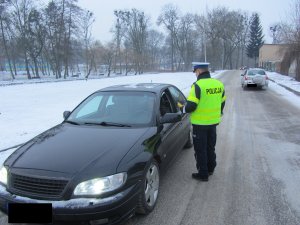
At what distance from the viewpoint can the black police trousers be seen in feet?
15.5

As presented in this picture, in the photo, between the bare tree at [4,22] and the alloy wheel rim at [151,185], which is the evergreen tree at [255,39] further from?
the alloy wheel rim at [151,185]

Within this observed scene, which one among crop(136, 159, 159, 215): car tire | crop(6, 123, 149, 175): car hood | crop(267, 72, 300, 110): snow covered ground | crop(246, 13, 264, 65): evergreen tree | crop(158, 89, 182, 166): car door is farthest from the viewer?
crop(246, 13, 264, 65): evergreen tree

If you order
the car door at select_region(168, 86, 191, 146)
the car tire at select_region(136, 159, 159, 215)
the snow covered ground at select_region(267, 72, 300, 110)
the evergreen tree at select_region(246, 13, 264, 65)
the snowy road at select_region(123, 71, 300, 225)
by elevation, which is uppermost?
the evergreen tree at select_region(246, 13, 264, 65)

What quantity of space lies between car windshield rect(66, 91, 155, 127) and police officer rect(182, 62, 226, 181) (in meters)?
0.61

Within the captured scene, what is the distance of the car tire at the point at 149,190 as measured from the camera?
11.8 ft

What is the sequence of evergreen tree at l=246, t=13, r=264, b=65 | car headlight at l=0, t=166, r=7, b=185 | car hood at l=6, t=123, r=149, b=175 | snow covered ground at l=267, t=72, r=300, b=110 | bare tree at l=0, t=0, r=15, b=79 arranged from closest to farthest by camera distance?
1. car hood at l=6, t=123, r=149, b=175
2. car headlight at l=0, t=166, r=7, b=185
3. snow covered ground at l=267, t=72, r=300, b=110
4. bare tree at l=0, t=0, r=15, b=79
5. evergreen tree at l=246, t=13, r=264, b=65

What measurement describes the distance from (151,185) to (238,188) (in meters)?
1.43

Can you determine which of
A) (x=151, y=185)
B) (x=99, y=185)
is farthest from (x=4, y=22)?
(x=99, y=185)

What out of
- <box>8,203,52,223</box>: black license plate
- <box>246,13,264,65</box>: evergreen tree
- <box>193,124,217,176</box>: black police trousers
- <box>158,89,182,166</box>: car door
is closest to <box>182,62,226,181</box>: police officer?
<box>193,124,217,176</box>: black police trousers

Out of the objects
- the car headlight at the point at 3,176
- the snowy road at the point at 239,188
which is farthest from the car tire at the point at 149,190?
the car headlight at the point at 3,176

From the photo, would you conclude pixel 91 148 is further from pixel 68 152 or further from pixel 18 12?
pixel 18 12

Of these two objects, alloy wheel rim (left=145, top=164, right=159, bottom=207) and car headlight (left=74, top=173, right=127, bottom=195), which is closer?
car headlight (left=74, top=173, right=127, bottom=195)

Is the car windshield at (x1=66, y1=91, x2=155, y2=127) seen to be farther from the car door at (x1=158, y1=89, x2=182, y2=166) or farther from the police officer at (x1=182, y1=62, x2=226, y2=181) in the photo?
the police officer at (x1=182, y1=62, x2=226, y2=181)

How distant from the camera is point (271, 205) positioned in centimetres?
402
